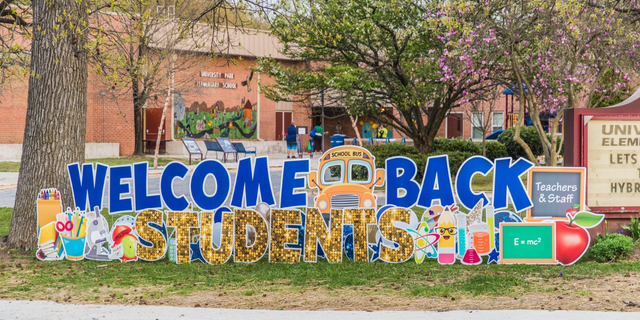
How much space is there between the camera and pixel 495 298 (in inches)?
259

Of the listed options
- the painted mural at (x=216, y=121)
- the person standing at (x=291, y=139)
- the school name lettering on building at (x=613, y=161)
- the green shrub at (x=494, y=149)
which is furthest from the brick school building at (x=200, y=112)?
the school name lettering on building at (x=613, y=161)

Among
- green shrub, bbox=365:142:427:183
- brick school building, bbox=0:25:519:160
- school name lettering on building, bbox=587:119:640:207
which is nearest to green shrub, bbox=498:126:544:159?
brick school building, bbox=0:25:519:160

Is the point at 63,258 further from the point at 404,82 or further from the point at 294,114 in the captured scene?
the point at 294,114

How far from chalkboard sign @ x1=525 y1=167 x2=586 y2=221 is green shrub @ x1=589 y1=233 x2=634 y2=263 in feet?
1.80

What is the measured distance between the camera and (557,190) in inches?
337

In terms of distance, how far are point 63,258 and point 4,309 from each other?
263 cm

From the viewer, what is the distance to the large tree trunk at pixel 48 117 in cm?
931

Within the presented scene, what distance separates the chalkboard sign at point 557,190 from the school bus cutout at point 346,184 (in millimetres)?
2075

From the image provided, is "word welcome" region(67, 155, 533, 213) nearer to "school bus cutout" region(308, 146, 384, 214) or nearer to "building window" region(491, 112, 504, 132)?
"school bus cutout" region(308, 146, 384, 214)

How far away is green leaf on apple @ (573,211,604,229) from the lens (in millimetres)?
8531

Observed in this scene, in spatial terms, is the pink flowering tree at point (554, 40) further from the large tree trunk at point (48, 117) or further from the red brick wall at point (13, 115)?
the red brick wall at point (13, 115)

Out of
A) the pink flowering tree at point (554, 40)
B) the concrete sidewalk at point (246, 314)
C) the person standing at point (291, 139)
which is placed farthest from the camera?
the person standing at point (291, 139)

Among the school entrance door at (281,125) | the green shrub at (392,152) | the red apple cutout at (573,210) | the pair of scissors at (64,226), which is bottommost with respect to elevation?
the pair of scissors at (64,226)

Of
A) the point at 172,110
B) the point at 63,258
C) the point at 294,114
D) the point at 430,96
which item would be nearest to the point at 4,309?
the point at 63,258
